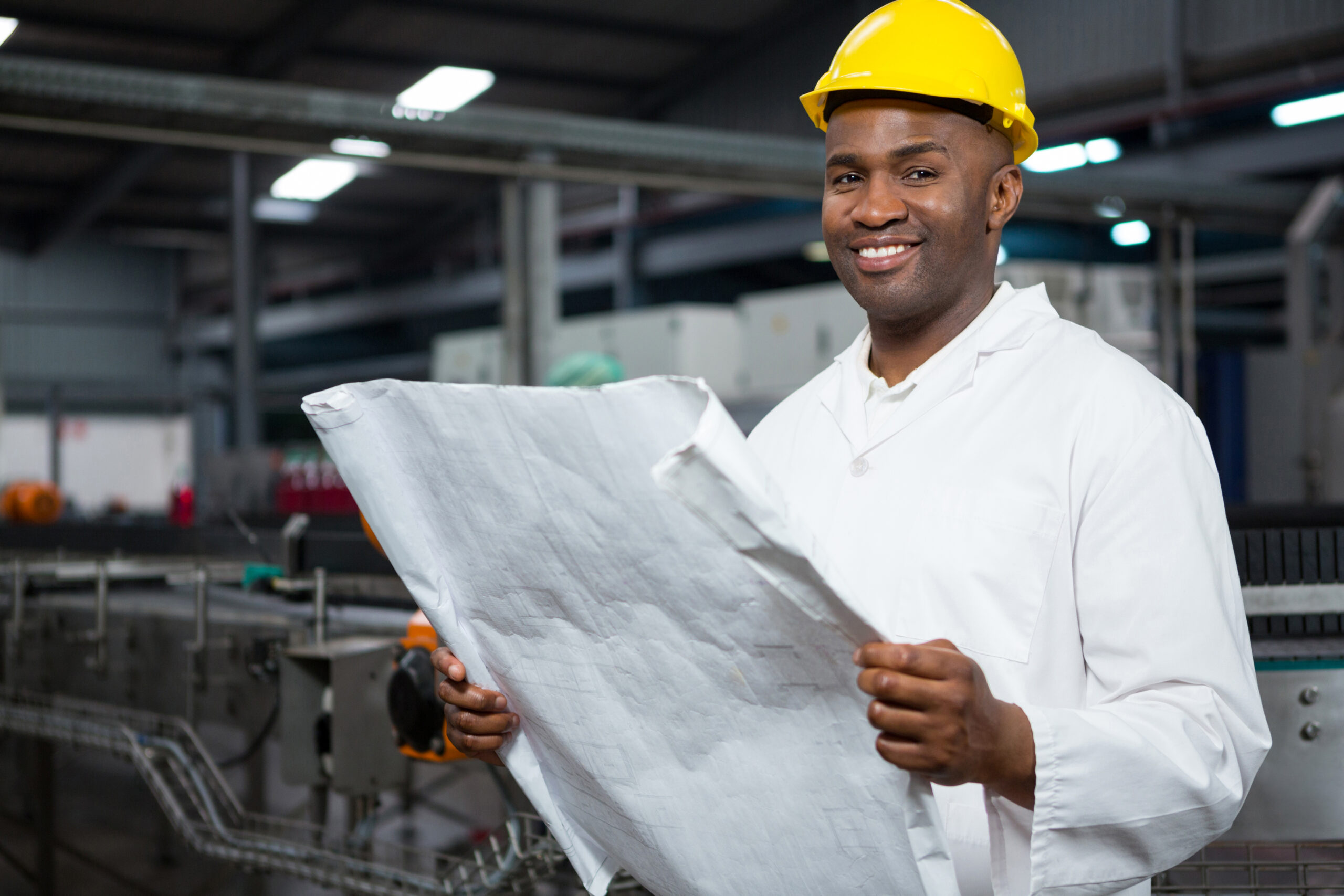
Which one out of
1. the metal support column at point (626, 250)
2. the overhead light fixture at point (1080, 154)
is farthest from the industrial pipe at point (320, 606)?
the metal support column at point (626, 250)

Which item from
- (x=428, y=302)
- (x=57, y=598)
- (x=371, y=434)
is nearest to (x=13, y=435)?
(x=428, y=302)

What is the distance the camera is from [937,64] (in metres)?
0.83

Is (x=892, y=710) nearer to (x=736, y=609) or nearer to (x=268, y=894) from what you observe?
(x=736, y=609)

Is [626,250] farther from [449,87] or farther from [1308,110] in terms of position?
[1308,110]

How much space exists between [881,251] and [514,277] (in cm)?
310

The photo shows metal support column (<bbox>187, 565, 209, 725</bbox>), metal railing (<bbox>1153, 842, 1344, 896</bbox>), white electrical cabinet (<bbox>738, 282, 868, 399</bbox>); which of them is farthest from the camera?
white electrical cabinet (<bbox>738, 282, 868, 399</bbox>)

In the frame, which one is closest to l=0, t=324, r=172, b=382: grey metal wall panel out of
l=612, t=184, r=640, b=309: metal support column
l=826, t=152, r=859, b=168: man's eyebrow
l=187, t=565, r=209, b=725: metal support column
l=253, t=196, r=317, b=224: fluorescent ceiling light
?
l=253, t=196, r=317, b=224: fluorescent ceiling light

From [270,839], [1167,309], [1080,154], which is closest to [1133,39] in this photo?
[1080,154]

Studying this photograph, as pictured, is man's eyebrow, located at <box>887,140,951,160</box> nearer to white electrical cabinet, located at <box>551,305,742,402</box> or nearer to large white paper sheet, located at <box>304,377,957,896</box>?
large white paper sheet, located at <box>304,377,957,896</box>

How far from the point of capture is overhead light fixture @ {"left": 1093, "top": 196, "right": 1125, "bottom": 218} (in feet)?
14.2

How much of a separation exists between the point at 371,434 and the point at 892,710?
378 mm

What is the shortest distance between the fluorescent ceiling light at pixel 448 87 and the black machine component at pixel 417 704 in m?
7.74

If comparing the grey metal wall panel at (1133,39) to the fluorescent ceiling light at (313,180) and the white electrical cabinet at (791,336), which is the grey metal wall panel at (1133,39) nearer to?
the white electrical cabinet at (791,336)

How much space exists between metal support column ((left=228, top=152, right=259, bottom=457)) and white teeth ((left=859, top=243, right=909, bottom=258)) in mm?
8030
